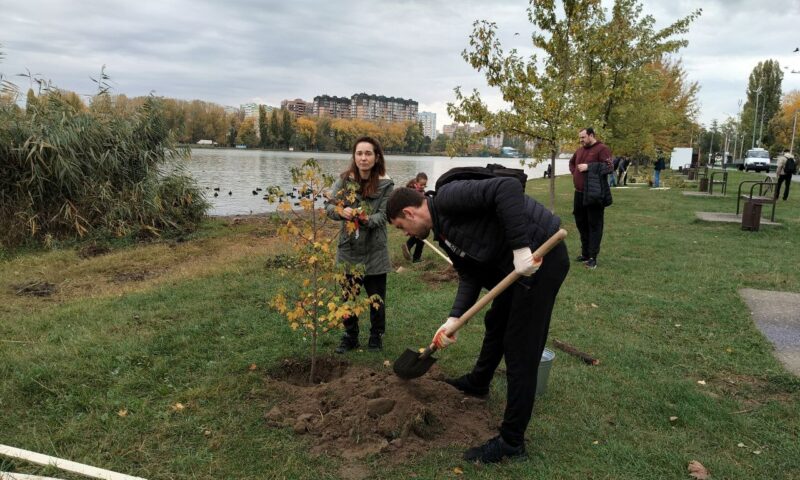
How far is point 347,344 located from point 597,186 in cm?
469

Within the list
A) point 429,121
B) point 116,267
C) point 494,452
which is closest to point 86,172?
point 116,267

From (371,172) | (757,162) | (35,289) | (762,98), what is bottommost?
(35,289)

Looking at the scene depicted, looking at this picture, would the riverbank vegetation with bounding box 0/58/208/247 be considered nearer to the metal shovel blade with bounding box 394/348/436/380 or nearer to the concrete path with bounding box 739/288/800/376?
the metal shovel blade with bounding box 394/348/436/380

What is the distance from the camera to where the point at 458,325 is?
3262mm

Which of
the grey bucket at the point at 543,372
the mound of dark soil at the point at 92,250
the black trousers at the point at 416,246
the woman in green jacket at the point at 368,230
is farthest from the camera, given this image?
the mound of dark soil at the point at 92,250

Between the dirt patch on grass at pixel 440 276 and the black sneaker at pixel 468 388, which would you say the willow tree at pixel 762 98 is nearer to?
the dirt patch on grass at pixel 440 276

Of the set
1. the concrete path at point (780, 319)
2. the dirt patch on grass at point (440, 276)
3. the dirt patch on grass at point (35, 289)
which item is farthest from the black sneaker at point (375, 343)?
the dirt patch on grass at point (35, 289)

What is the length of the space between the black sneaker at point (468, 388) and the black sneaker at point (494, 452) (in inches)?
30.2

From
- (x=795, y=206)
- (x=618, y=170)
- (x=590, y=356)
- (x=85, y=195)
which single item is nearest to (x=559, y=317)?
(x=590, y=356)

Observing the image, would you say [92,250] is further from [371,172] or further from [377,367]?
[377,367]

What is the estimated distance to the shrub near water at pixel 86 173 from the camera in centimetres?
995

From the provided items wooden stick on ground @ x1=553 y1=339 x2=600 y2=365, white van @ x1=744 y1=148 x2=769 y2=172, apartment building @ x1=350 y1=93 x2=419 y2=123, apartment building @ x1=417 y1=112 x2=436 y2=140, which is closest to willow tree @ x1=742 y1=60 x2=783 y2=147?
white van @ x1=744 y1=148 x2=769 y2=172

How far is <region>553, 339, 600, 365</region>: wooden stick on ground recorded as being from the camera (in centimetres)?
456

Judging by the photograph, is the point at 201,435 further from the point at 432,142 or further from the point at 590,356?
the point at 432,142
